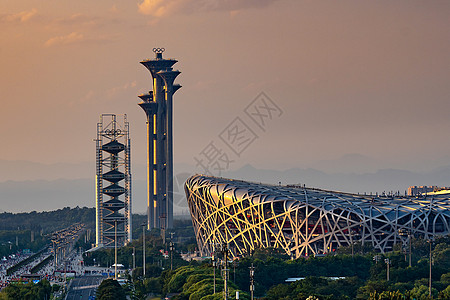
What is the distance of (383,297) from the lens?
9006 cm

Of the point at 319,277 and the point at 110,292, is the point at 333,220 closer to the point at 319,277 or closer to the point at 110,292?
the point at 319,277

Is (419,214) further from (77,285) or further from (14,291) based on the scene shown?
(14,291)

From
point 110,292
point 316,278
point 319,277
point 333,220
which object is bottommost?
point 110,292

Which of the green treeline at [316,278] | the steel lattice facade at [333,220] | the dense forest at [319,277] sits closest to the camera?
the green treeline at [316,278]

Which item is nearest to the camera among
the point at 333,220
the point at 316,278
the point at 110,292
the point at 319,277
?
the point at 316,278

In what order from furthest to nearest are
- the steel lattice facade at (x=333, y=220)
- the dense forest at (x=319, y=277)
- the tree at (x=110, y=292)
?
the steel lattice facade at (x=333, y=220)
the tree at (x=110, y=292)
the dense forest at (x=319, y=277)

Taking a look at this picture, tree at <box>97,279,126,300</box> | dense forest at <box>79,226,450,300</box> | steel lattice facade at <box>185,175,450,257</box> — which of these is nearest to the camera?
dense forest at <box>79,226,450,300</box>

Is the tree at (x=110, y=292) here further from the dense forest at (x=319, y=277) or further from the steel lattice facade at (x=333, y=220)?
the steel lattice facade at (x=333, y=220)

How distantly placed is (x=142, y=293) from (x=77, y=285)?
1336 inches

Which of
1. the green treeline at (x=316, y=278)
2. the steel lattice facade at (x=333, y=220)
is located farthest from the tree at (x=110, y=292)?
the steel lattice facade at (x=333, y=220)

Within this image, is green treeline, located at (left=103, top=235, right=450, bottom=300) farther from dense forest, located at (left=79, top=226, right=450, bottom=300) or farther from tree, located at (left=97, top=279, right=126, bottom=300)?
tree, located at (left=97, top=279, right=126, bottom=300)

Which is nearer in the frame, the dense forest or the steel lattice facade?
the dense forest

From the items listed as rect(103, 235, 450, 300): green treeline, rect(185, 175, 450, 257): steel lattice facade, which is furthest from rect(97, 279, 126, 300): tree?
rect(185, 175, 450, 257): steel lattice facade

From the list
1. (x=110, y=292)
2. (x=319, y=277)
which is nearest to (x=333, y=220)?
(x=319, y=277)
